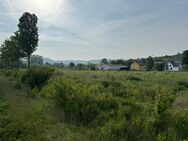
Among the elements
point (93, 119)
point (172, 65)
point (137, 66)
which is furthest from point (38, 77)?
point (172, 65)

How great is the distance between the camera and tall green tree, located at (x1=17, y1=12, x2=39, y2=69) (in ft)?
165

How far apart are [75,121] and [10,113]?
361 cm

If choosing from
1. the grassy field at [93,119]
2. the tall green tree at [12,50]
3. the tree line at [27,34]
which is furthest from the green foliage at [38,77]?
the tall green tree at [12,50]

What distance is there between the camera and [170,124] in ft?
30.5

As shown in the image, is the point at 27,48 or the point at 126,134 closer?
the point at 126,134

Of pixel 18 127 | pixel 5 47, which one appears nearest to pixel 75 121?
pixel 18 127

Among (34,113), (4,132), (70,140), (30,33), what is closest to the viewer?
(70,140)

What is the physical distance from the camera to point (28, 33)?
5059 cm

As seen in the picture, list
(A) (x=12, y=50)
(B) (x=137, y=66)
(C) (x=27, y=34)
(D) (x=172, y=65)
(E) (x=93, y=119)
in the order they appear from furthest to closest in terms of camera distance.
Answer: (D) (x=172, y=65)
(B) (x=137, y=66)
(A) (x=12, y=50)
(C) (x=27, y=34)
(E) (x=93, y=119)

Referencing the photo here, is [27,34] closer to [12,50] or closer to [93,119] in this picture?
[12,50]

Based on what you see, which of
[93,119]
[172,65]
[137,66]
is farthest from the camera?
[172,65]

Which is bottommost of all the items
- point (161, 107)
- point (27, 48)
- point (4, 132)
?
point (4, 132)

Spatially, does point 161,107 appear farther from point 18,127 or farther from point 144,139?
point 18,127

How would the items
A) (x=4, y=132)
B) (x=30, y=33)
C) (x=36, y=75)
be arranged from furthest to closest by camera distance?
(x=30, y=33)
(x=36, y=75)
(x=4, y=132)
